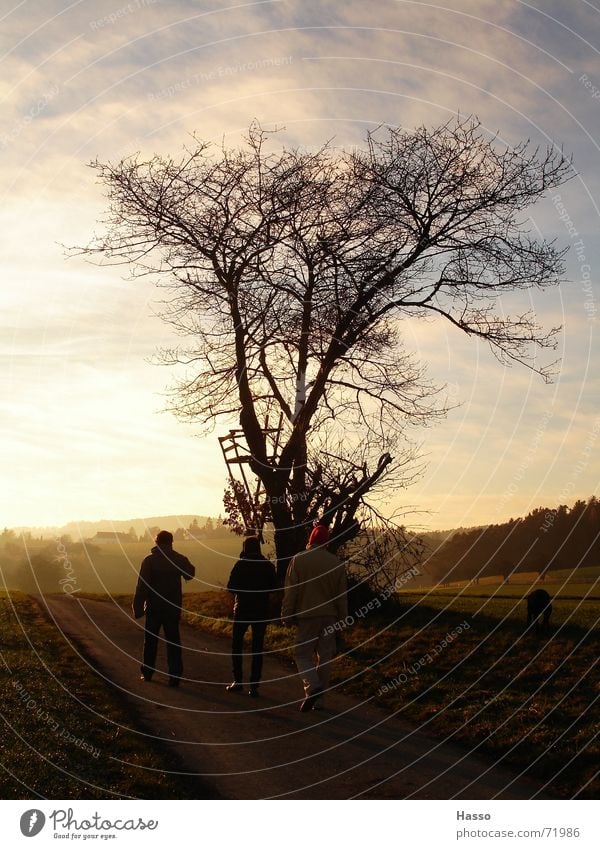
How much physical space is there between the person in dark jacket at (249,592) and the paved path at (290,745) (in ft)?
2.23

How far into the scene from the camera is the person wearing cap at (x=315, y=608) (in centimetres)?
1339

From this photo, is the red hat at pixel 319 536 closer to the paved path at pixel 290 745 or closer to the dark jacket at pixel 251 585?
the dark jacket at pixel 251 585

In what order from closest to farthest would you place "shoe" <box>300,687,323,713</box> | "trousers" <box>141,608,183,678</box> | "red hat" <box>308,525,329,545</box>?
"shoe" <box>300,687,323,713</box> → "red hat" <box>308,525,329,545</box> → "trousers" <box>141,608,183,678</box>

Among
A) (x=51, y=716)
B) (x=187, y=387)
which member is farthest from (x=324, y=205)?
(x=51, y=716)

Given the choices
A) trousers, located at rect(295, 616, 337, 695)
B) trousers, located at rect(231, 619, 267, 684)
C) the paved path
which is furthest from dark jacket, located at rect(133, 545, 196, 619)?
trousers, located at rect(295, 616, 337, 695)

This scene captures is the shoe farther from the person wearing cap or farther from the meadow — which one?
the meadow

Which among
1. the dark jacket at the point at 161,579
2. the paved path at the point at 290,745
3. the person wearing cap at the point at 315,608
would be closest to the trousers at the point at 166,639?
the dark jacket at the point at 161,579

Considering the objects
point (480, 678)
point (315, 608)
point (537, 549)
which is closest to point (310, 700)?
point (315, 608)

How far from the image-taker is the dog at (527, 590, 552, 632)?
16.1 meters

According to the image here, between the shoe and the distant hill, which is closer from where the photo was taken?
the shoe

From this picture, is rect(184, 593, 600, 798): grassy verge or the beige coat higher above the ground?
the beige coat

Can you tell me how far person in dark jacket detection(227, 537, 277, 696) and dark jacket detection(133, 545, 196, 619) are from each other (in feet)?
2.78

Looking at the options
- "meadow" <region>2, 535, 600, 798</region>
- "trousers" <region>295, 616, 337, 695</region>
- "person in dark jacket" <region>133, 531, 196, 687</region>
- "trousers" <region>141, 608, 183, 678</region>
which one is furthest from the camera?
"person in dark jacket" <region>133, 531, 196, 687</region>

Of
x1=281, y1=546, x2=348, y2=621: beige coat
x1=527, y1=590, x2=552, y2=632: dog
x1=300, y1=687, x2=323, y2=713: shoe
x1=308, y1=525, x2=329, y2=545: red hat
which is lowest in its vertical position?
x1=300, y1=687, x2=323, y2=713: shoe
